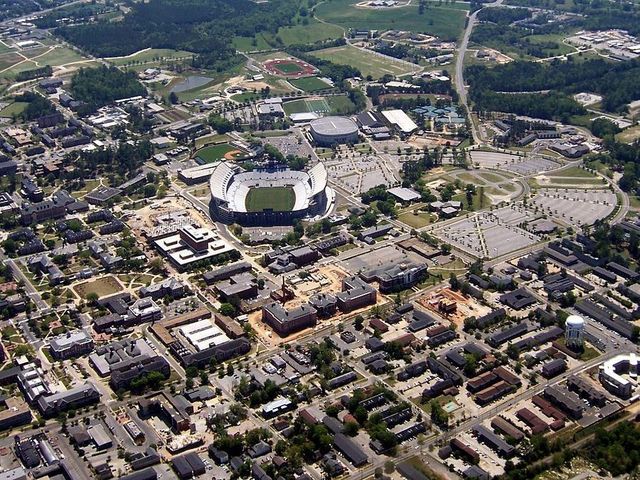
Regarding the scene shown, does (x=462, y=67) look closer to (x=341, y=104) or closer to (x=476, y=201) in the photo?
(x=341, y=104)

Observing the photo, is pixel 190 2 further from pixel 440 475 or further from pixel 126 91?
pixel 440 475

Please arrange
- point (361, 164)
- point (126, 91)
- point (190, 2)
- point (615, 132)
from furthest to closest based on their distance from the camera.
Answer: point (190, 2) → point (126, 91) → point (615, 132) → point (361, 164)

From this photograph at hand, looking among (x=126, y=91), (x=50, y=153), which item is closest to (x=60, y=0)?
(x=126, y=91)

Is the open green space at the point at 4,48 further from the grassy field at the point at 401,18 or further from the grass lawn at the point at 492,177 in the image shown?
the grass lawn at the point at 492,177

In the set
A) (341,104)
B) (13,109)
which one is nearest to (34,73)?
(13,109)

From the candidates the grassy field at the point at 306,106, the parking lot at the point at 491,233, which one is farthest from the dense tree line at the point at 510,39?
the parking lot at the point at 491,233
